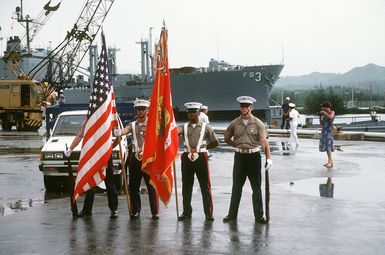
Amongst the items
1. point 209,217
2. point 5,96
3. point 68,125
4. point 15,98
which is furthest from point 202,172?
point 5,96

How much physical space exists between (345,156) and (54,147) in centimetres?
983

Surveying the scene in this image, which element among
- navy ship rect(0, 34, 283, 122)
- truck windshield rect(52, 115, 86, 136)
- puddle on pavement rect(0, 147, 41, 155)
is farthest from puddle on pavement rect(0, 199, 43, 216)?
navy ship rect(0, 34, 283, 122)

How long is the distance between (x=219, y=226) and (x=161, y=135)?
4.98ft

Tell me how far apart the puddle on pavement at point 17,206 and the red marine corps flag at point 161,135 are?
255 cm

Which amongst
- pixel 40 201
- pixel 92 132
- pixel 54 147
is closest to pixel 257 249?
pixel 92 132

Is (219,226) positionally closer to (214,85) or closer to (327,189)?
(327,189)

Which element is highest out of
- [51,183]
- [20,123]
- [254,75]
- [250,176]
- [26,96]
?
[254,75]

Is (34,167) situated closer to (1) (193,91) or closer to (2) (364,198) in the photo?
(2) (364,198)

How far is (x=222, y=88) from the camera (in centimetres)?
7362

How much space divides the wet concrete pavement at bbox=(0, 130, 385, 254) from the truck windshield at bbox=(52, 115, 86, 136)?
1.24 m

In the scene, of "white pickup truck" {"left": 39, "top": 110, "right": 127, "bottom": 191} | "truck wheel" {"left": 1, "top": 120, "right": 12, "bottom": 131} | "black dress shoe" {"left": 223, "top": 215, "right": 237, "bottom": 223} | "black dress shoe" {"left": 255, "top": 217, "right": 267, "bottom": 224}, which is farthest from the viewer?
"truck wheel" {"left": 1, "top": 120, "right": 12, "bottom": 131}

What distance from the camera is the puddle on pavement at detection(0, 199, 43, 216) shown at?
30.2 feet

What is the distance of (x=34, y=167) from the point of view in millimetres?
15664

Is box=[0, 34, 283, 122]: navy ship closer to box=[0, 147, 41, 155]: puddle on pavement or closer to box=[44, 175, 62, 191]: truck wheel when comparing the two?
box=[0, 147, 41, 155]: puddle on pavement
